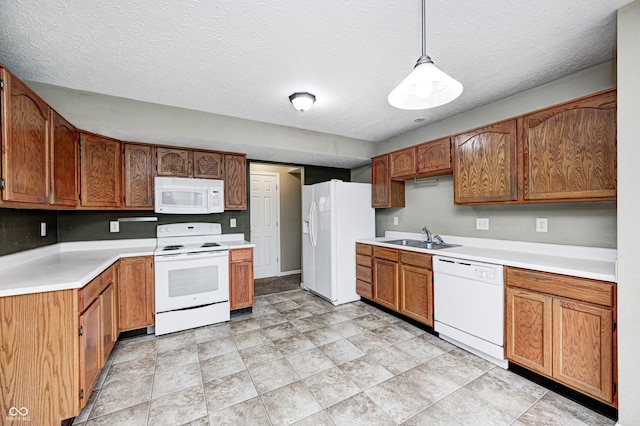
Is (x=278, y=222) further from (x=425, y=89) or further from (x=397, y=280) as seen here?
(x=425, y=89)

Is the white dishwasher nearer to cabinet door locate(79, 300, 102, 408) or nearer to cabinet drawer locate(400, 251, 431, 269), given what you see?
cabinet drawer locate(400, 251, 431, 269)

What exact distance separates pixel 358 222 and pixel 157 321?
8.74ft

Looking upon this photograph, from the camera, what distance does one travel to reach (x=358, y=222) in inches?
155

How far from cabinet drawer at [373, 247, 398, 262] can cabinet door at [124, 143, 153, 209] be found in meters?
2.73

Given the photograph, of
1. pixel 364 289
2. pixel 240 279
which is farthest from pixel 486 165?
pixel 240 279

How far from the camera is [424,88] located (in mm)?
1437

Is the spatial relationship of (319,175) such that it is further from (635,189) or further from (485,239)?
(635,189)

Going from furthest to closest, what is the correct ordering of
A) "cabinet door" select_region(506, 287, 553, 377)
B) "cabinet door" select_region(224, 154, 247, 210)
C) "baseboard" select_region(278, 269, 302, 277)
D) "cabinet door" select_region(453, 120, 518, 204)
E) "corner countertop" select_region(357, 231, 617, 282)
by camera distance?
"baseboard" select_region(278, 269, 302, 277) < "cabinet door" select_region(224, 154, 247, 210) < "cabinet door" select_region(453, 120, 518, 204) < "cabinet door" select_region(506, 287, 553, 377) < "corner countertop" select_region(357, 231, 617, 282)

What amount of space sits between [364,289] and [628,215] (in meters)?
Answer: 2.68

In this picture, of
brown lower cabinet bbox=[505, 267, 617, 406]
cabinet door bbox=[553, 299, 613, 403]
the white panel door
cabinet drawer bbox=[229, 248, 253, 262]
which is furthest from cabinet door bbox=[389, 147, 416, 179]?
the white panel door

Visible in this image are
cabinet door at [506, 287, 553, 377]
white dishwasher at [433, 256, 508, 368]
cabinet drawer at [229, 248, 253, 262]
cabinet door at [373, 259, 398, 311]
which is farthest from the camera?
cabinet drawer at [229, 248, 253, 262]

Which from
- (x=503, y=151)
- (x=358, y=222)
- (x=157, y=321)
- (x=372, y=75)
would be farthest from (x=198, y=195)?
(x=503, y=151)

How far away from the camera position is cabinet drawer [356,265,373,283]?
364 cm

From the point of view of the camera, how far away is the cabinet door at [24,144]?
1521 millimetres
